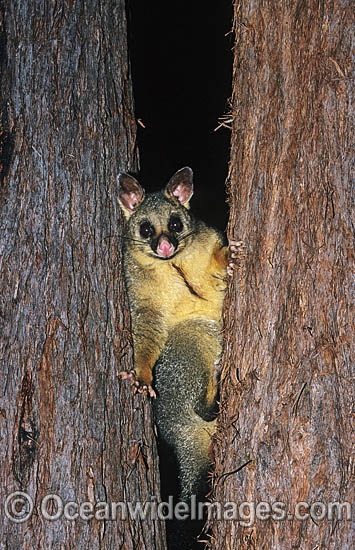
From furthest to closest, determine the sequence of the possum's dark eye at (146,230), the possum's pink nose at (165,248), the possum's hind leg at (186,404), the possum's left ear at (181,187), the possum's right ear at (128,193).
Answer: the possum's left ear at (181,187) < the possum's dark eye at (146,230) < the possum's hind leg at (186,404) < the possum's pink nose at (165,248) < the possum's right ear at (128,193)

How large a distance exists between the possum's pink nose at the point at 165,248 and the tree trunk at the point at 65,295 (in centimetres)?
31

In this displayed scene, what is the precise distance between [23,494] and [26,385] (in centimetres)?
47

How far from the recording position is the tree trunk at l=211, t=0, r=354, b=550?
2428 mm

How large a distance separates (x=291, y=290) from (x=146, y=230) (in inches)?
57.6

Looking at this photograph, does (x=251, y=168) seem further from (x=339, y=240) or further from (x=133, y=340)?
(x=133, y=340)

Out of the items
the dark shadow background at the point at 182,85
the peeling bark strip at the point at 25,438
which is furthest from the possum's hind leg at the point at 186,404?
the dark shadow background at the point at 182,85

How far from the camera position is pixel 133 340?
3.54 metres

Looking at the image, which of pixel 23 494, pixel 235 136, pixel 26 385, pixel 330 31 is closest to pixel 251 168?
pixel 235 136

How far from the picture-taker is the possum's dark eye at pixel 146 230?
12.6 feet

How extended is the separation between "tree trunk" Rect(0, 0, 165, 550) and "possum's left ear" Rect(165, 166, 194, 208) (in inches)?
26.6

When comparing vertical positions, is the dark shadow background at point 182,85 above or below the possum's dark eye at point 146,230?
above

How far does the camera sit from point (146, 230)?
12.6ft

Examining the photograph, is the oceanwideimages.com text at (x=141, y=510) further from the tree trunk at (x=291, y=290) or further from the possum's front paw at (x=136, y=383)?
the possum's front paw at (x=136, y=383)

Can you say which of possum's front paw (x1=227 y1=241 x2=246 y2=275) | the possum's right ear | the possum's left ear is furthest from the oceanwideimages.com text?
the possum's left ear
